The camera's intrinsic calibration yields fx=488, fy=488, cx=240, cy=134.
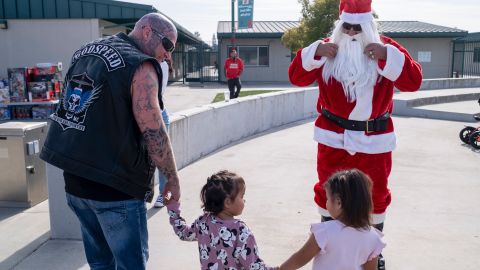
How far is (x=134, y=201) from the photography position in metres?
2.39

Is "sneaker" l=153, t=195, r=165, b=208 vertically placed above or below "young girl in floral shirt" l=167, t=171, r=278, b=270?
below

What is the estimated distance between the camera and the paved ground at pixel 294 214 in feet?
12.5

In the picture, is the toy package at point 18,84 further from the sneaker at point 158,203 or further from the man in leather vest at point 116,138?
the man in leather vest at point 116,138

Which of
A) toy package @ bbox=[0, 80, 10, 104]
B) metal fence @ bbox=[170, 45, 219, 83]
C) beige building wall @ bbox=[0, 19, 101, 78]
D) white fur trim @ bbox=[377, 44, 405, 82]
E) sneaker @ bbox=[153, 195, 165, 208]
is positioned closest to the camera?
white fur trim @ bbox=[377, 44, 405, 82]

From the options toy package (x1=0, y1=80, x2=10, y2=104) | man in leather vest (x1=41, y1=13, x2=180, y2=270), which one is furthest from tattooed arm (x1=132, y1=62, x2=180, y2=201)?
toy package (x1=0, y1=80, x2=10, y2=104)

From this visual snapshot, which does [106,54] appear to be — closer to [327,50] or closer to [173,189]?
[173,189]

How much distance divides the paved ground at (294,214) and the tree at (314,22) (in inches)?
660

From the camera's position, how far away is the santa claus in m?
3.09

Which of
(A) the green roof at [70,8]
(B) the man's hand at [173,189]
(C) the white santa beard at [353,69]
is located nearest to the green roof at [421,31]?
(A) the green roof at [70,8]

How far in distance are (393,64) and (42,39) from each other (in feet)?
51.5

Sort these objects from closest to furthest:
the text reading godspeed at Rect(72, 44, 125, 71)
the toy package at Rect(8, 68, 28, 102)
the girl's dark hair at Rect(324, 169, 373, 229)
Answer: the text reading godspeed at Rect(72, 44, 125, 71), the girl's dark hair at Rect(324, 169, 373, 229), the toy package at Rect(8, 68, 28, 102)

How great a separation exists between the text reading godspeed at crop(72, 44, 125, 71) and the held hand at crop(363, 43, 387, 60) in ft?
5.22

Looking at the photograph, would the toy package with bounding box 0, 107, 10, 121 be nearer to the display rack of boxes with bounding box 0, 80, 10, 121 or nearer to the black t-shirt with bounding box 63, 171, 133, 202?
the display rack of boxes with bounding box 0, 80, 10, 121

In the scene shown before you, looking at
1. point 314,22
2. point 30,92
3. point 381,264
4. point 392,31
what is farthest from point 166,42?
point 392,31
